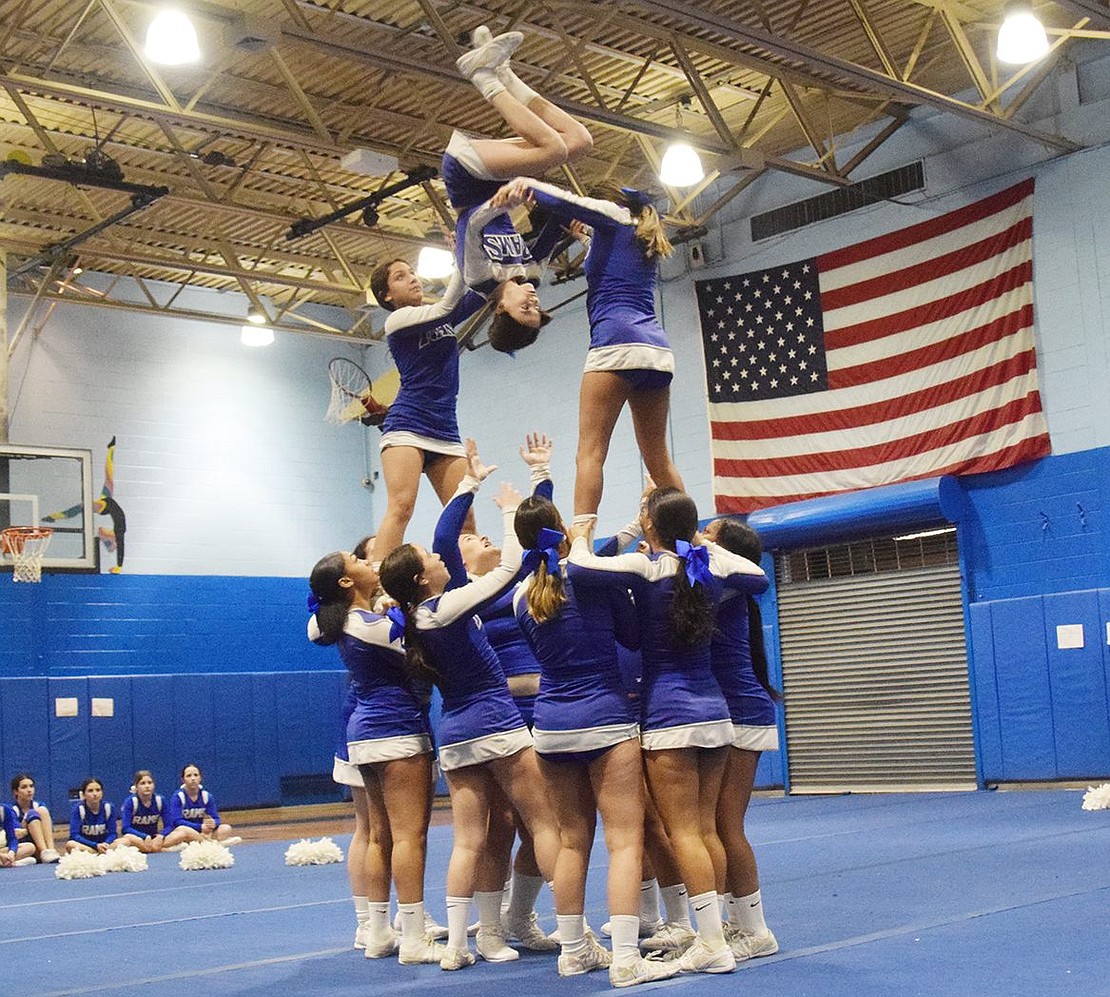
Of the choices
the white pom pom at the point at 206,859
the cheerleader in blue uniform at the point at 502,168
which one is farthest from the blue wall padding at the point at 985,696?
the cheerleader in blue uniform at the point at 502,168

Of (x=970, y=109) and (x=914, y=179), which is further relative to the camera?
(x=914, y=179)

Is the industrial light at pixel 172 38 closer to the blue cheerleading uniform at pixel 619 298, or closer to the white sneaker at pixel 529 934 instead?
the blue cheerleading uniform at pixel 619 298

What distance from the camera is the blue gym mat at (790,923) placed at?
4.70 meters

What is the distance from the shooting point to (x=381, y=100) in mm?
15258

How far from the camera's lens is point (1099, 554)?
13.7 metres

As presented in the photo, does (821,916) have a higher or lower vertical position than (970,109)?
lower

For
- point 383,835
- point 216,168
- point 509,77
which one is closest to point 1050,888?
point 383,835

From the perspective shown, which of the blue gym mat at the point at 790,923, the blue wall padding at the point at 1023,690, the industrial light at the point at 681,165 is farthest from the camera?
the blue wall padding at the point at 1023,690

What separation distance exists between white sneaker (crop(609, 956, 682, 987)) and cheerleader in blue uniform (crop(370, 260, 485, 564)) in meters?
2.28

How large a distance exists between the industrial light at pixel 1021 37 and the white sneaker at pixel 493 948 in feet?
29.6

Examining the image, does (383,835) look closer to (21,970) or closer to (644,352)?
(21,970)

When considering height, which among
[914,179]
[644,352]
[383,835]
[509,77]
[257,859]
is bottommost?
[257,859]

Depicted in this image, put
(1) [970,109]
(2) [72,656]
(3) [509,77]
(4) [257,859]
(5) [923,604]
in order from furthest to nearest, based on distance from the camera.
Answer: (2) [72,656] → (5) [923,604] → (1) [970,109] → (4) [257,859] → (3) [509,77]

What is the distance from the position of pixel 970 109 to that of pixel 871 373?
10.1 ft
